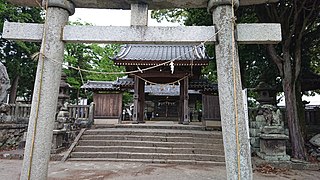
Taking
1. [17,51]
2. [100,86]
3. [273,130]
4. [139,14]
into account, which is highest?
[17,51]

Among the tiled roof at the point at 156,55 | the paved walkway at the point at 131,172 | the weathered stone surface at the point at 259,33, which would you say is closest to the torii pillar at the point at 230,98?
the weathered stone surface at the point at 259,33

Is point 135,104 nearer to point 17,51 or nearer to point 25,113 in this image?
point 25,113

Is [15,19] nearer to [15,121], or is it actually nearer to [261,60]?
[15,121]

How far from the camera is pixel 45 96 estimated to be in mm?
3654

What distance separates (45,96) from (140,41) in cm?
192

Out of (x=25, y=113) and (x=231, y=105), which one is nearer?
(x=231, y=105)

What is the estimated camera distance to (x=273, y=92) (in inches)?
363

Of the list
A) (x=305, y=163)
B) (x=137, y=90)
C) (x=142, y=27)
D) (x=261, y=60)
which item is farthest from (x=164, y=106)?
(x=142, y=27)

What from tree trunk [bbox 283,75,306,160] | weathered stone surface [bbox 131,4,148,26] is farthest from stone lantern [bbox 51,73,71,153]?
tree trunk [bbox 283,75,306,160]

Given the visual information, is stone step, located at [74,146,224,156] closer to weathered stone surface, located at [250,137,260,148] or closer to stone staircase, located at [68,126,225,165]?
stone staircase, located at [68,126,225,165]

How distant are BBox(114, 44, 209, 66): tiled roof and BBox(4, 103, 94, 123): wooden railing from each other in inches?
130

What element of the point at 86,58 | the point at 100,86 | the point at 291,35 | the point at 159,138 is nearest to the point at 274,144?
the point at 291,35

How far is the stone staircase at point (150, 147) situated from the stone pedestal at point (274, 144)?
1.49m

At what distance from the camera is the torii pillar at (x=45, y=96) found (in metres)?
3.51
